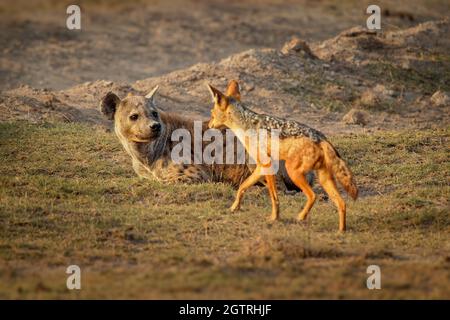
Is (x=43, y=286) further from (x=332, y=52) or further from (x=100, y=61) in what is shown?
(x=100, y=61)

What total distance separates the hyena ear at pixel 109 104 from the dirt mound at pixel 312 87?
2.60m

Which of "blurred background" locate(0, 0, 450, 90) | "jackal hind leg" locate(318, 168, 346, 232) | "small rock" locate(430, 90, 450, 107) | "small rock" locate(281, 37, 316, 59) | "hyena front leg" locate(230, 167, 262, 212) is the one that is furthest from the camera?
"blurred background" locate(0, 0, 450, 90)

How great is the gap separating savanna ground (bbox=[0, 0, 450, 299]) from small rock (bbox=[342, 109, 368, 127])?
0.50 ft

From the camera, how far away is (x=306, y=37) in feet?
67.8

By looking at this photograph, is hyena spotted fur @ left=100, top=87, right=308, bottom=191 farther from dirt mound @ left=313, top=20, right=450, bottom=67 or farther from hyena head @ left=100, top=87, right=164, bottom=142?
dirt mound @ left=313, top=20, right=450, bottom=67

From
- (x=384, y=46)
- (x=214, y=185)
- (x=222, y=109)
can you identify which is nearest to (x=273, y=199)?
(x=222, y=109)

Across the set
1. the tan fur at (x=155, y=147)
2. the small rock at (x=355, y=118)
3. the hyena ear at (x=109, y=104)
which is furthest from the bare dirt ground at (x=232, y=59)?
the tan fur at (x=155, y=147)

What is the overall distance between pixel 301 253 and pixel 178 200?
2.09 metres

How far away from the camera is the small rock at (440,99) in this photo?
46.5 feet

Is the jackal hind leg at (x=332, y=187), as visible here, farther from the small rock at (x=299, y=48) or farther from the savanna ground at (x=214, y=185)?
the small rock at (x=299, y=48)

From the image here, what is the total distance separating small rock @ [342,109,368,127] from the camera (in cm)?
1295

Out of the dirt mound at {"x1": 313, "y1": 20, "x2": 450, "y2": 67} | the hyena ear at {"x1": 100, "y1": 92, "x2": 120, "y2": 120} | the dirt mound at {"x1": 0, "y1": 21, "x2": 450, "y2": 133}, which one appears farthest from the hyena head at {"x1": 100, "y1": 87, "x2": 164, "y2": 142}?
the dirt mound at {"x1": 313, "y1": 20, "x2": 450, "y2": 67}
